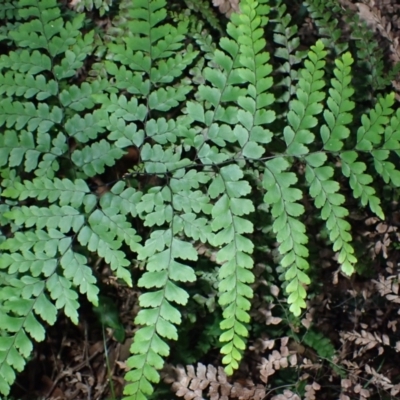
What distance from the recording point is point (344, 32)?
272cm

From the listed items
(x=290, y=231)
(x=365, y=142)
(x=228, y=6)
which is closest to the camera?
(x=290, y=231)

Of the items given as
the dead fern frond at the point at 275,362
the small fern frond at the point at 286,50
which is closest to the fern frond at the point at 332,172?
the small fern frond at the point at 286,50

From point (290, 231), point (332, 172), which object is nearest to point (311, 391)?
point (290, 231)

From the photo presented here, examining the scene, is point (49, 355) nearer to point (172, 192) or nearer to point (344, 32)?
point (172, 192)

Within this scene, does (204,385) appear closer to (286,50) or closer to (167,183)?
(167,183)

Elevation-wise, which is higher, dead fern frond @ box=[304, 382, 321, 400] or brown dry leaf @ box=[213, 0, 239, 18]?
brown dry leaf @ box=[213, 0, 239, 18]

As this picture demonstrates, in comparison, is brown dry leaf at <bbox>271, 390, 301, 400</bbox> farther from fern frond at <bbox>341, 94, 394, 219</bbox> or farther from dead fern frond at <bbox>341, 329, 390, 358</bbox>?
fern frond at <bbox>341, 94, 394, 219</bbox>

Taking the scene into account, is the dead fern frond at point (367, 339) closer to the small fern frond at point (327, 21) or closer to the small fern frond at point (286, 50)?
the small fern frond at point (286, 50)

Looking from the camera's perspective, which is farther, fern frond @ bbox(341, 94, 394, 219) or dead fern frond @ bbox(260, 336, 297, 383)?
dead fern frond @ bbox(260, 336, 297, 383)

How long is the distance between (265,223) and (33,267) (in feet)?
3.35

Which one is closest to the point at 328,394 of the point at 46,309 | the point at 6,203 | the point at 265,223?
the point at 265,223

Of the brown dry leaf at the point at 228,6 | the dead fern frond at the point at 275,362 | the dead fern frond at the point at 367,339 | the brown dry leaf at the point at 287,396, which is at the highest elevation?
the brown dry leaf at the point at 228,6

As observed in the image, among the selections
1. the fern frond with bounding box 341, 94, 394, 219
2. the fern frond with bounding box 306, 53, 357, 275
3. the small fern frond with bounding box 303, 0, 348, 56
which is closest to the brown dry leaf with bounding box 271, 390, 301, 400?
the fern frond with bounding box 306, 53, 357, 275

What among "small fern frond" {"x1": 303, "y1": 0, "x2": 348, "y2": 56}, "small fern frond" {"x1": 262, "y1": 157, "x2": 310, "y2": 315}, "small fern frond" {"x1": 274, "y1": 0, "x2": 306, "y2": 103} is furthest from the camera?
"small fern frond" {"x1": 303, "y1": 0, "x2": 348, "y2": 56}
